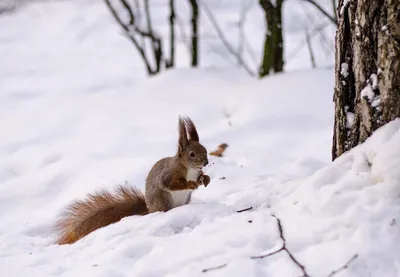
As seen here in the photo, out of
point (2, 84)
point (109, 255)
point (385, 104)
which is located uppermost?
point (385, 104)

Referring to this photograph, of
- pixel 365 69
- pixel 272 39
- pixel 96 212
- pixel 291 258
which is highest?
pixel 365 69

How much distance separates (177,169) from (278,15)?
8.44ft

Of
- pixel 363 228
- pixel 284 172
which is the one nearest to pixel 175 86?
pixel 284 172

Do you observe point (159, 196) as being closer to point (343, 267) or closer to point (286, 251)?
point (286, 251)

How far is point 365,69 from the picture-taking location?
1912 millimetres

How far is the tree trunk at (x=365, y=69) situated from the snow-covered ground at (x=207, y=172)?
91 mm

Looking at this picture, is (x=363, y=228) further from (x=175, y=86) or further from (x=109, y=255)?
→ (x=175, y=86)

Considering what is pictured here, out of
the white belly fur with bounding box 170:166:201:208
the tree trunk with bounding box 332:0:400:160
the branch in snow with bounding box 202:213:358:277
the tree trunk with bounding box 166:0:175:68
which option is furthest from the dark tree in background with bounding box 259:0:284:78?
the branch in snow with bounding box 202:213:358:277

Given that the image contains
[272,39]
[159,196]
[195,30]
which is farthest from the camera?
[195,30]


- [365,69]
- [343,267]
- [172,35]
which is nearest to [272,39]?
[172,35]

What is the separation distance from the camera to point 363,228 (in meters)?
1.69

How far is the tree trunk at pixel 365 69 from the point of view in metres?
1.79

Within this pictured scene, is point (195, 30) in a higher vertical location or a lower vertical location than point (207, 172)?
higher

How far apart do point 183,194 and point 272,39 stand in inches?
106
